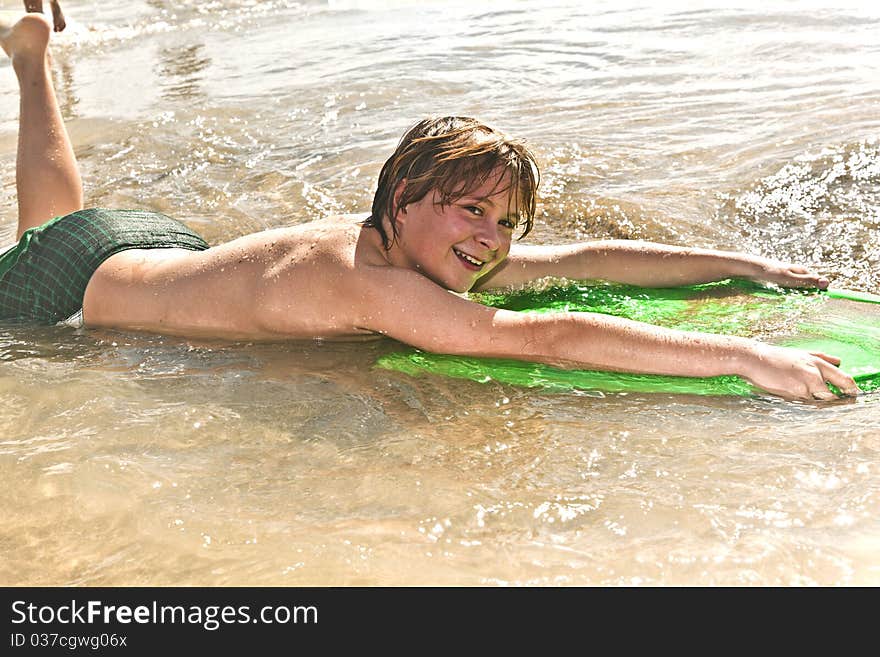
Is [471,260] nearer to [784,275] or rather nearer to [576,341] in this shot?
[576,341]

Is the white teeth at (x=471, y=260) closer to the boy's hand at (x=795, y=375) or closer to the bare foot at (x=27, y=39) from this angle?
the boy's hand at (x=795, y=375)

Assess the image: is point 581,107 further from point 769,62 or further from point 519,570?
point 519,570

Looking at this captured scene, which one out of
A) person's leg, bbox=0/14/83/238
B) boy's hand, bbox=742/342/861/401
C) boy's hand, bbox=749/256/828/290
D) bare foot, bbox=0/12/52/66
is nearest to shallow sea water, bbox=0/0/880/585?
boy's hand, bbox=742/342/861/401

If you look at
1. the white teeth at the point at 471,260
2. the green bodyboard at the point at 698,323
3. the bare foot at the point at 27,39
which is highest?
the bare foot at the point at 27,39

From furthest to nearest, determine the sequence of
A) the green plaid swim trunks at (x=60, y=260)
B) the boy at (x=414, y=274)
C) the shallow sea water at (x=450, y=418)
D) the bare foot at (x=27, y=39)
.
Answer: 1. the bare foot at (x=27, y=39)
2. the green plaid swim trunks at (x=60, y=260)
3. the boy at (x=414, y=274)
4. the shallow sea water at (x=450, y=418)

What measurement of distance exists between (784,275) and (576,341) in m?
1.15

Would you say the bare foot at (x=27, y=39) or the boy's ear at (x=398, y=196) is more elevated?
the bare foot at (x=27, y=39)

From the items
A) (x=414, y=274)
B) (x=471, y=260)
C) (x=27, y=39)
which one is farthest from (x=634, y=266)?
(x=27, y=39)

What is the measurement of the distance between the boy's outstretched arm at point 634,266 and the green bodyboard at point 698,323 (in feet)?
0.13

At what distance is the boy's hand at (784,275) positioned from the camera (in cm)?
346

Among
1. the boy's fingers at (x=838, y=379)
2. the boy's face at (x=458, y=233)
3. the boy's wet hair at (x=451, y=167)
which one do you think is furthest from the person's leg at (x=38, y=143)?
the boy's fingers at (x=838, y=379)

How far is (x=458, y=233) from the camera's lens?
294cm

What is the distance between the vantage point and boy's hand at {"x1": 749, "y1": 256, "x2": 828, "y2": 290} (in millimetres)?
3461

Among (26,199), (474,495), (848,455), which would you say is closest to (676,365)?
(848,455)
